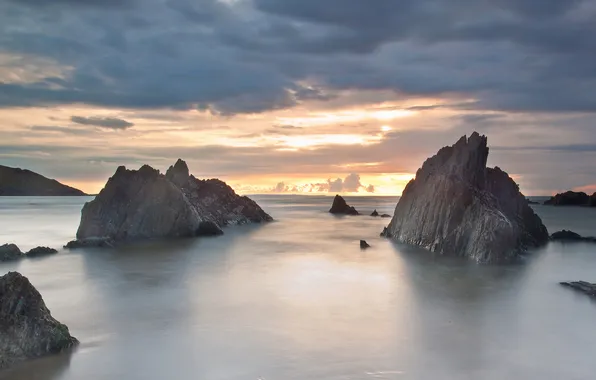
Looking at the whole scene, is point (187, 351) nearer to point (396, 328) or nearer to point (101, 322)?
point (101, 322)

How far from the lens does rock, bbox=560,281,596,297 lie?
75.8ft

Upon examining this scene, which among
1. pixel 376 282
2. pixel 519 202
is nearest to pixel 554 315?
pixel 376 282

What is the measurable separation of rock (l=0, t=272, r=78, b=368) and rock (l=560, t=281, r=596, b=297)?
863 inches

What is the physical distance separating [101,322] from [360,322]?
32.1 ft

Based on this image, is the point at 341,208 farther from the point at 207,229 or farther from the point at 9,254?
the point at 9,254

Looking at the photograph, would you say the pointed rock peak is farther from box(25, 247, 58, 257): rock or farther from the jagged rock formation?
box(25, 247, 58, 257): rock

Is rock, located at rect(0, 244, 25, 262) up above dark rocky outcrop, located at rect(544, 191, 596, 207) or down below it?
below

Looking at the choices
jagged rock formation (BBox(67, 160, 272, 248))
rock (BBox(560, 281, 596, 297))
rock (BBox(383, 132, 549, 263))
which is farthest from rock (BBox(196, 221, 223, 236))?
rock (BBox(560, 281, 596, 297))

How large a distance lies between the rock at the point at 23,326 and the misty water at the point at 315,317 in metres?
0.52

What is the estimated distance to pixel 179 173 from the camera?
231ft

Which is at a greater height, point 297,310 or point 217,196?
point 217,196

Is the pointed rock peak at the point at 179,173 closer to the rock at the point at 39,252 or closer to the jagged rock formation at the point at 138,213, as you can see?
the jagged rock formation at the point at 138,213

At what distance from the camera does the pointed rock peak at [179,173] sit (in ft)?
227

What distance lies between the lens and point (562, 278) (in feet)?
95.2
